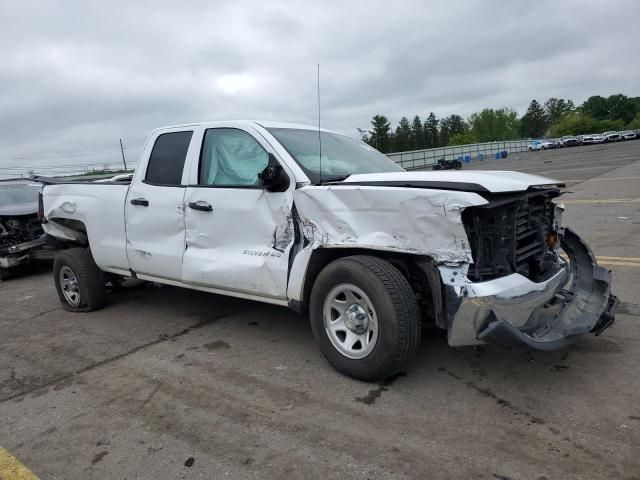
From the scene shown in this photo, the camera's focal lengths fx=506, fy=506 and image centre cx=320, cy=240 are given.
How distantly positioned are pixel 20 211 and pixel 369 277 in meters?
7.55

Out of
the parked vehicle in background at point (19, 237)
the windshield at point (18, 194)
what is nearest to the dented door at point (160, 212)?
the parked vehicle in background at point (19, 237)

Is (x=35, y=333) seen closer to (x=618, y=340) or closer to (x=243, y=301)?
(x=243, y=301)

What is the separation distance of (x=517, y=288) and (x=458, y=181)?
30.5 inches

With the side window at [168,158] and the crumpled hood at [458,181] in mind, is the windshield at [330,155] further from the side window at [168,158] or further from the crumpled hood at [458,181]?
the side window at [168,158]

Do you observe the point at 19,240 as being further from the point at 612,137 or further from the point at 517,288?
the point at 612,137

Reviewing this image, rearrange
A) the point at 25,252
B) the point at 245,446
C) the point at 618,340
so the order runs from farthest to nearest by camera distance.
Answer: the point at 25,252 < the point at 618,340 < the point at 245,446

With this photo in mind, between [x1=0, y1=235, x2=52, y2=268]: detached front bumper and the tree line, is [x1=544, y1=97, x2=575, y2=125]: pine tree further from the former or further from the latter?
[x1=0, y1=235, x2=52, y2=268]: detached front bumper

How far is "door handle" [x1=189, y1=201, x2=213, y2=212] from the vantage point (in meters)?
4.30

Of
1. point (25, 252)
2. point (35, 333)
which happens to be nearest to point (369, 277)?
point (35, 333)

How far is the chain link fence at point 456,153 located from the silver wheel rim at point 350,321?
31.1 meters

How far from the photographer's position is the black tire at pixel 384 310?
3211 millimetres

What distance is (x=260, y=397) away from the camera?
346 cm

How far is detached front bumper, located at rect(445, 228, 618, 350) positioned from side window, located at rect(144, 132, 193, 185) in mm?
2813

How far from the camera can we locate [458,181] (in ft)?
10.5
